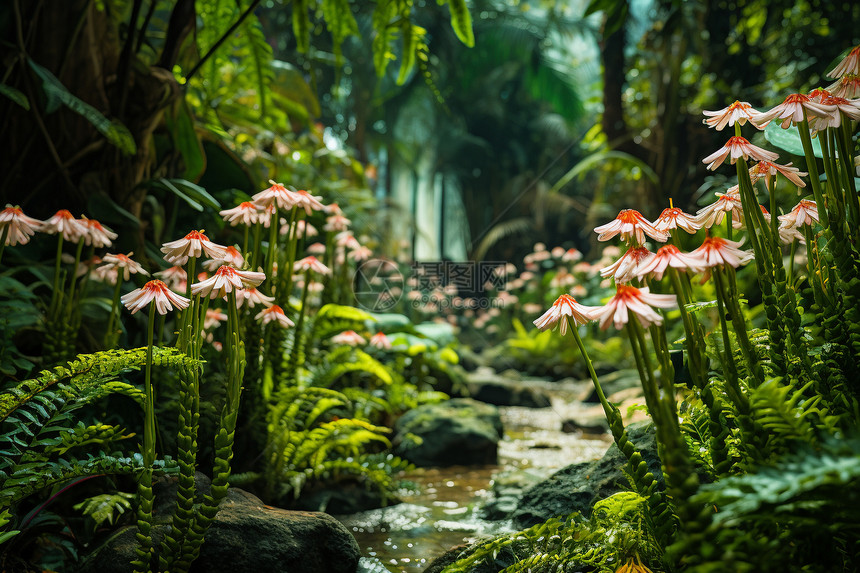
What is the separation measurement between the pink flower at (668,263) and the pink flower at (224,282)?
682 mm

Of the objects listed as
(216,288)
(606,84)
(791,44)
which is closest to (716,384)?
(216,288)

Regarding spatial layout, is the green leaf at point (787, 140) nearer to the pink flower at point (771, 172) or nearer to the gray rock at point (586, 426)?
the pink flower at point (771, 172)

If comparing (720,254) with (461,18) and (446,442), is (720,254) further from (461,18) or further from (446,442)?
(446,442)

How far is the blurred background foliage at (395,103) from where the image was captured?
188 cm

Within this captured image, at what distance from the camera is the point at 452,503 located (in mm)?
1958

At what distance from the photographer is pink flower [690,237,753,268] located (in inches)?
30.4

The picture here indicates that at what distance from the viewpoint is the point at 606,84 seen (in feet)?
16.7

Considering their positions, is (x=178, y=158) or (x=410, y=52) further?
(x=178, y=158)

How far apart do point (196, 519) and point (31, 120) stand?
5.30 ft

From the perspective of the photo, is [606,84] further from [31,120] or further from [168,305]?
[168,305]

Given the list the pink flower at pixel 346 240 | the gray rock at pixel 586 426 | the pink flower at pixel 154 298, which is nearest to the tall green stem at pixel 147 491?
the pink flower at pixel 154 298

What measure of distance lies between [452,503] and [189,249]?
4.46 ft

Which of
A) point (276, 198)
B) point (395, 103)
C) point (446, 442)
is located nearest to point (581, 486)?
point (446, 442)

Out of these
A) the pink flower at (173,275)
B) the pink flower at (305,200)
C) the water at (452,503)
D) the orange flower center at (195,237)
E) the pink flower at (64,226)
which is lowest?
the water at (452,503)
